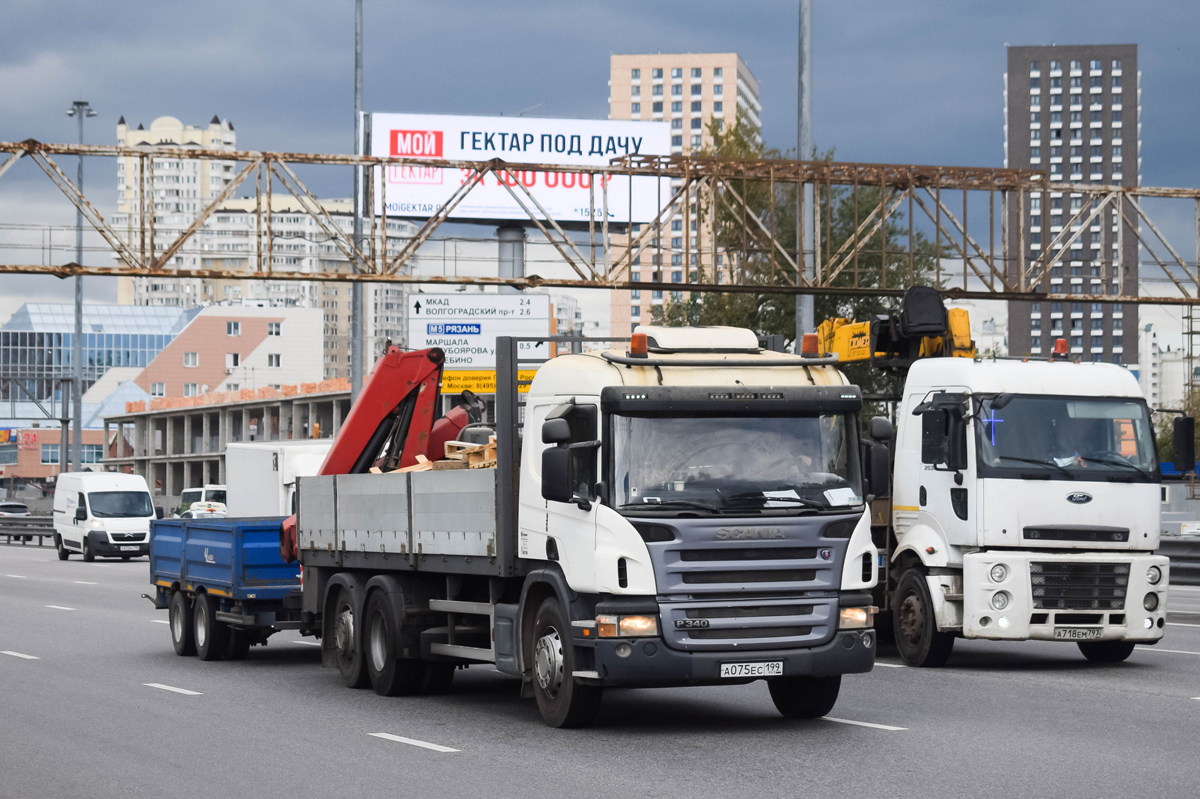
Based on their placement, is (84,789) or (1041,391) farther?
(1041,391)

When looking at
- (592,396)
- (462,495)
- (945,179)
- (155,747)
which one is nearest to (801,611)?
(592,396)

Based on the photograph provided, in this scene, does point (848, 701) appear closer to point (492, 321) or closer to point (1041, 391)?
point (1041, 391)

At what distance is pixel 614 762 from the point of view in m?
9.95

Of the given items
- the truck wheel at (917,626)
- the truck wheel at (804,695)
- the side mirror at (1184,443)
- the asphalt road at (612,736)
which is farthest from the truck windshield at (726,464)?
the side mirror at (1184,443)

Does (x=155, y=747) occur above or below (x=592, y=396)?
below

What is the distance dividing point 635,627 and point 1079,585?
6.14 m

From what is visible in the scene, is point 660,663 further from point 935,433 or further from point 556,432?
point 935,433

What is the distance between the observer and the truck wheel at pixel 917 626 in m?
15.6

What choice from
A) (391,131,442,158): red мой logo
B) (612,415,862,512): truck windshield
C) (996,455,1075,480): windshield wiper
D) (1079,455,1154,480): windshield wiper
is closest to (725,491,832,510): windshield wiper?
(612,415,862,512): truck windshield

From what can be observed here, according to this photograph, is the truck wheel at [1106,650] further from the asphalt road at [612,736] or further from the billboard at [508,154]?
the billboard at [508,154]

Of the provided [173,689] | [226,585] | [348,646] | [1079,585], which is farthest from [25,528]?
[1079,585]

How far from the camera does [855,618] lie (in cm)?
1109

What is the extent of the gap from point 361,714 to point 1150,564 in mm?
7397

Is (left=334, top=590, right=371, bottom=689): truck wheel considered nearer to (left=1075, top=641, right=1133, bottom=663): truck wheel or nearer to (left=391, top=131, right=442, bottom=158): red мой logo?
(left=1075, top=641, right=1133, bottom=663): truck wheel
